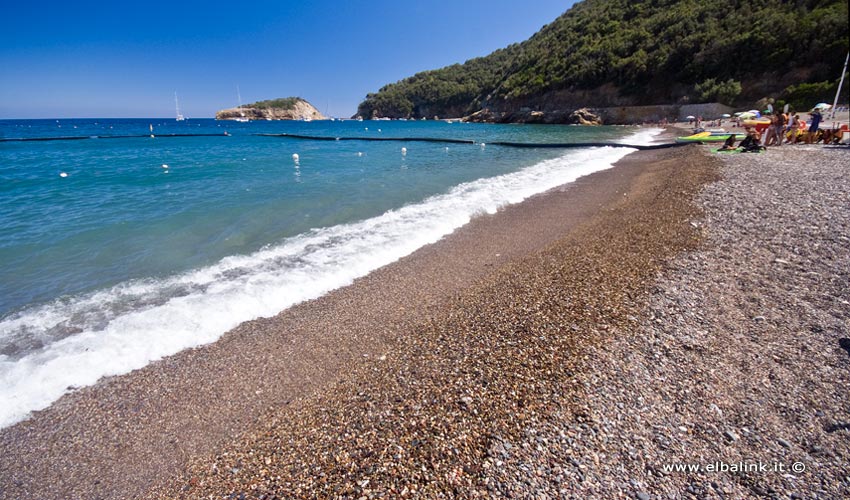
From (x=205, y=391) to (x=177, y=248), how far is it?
6.28 m

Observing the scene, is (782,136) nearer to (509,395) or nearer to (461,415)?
(509,395)

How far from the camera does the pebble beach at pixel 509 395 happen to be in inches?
106

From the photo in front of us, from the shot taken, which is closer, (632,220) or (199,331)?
(199,331)

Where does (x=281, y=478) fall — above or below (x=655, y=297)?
below

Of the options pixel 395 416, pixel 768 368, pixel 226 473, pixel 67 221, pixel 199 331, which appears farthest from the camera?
pixel 67 221

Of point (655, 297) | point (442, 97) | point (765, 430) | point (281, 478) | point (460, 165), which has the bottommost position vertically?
point (281, 478)

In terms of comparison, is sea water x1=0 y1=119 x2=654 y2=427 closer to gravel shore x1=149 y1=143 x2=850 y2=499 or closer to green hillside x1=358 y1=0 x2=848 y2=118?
gravel shore x1=149 y1=143 x2=850 y2=499

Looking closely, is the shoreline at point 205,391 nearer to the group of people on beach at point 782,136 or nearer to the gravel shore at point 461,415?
the gravel shore at point 461,415

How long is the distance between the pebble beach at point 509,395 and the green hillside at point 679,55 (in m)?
65.0

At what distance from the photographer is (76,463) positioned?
11.1ft

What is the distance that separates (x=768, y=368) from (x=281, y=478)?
4.92 m

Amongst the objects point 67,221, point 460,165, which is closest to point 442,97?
point 460,165

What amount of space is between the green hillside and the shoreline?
67797 mm

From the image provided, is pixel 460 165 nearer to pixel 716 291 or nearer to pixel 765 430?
pixel 716 291
